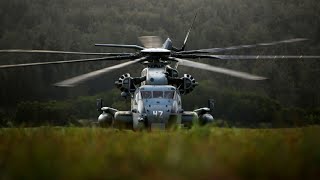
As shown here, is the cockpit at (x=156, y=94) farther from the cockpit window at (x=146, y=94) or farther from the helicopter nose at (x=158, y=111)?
the helicopter nose at (x=158, y=111)

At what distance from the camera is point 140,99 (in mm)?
25797

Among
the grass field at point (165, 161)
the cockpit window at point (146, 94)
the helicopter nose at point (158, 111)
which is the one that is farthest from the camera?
the cockpit window at point (146, 94)

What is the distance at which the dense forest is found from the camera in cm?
7012

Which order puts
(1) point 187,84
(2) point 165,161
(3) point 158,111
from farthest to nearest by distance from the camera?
(1) point 187,84
(3) point 158,111
(2) point 165,161

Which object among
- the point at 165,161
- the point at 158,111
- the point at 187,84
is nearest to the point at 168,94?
the point at 158,111

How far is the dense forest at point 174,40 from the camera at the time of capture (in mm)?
70125

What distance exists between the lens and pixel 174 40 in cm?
15612

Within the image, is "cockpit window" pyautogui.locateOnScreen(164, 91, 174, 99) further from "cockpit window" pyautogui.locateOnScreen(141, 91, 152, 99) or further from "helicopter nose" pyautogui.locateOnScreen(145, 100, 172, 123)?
"cockpit window" pyautogui.locateOnScreen(141, 91, 152, 99)

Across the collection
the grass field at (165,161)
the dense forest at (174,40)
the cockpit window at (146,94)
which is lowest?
the grass field at (165,161)

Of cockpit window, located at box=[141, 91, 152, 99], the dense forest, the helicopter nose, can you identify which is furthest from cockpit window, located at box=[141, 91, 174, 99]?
the dense forest

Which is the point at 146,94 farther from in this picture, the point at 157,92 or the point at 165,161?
the point at 165,161

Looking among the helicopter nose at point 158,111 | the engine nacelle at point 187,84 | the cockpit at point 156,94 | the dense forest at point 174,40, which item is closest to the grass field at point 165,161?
the helicopter nose at point 158,111

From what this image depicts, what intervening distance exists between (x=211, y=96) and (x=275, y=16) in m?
90.2

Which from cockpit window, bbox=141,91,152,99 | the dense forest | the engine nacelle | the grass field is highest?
the dense forest
